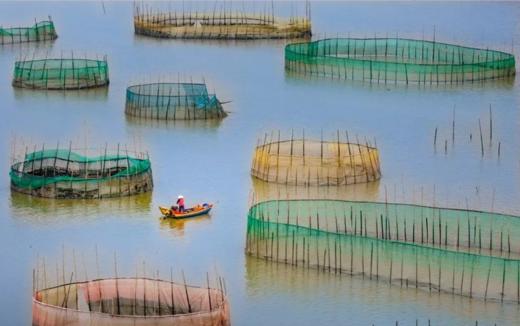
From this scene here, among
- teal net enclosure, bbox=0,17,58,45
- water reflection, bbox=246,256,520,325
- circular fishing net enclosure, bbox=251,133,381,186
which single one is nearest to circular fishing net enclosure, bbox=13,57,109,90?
teal net enclosure, bbox=0,17,58,45

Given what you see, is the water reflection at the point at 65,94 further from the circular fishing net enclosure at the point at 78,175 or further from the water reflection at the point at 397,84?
the circular fishing net enclosure at the point at 78,175

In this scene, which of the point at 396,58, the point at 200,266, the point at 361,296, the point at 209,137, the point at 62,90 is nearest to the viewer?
the point at 361,296

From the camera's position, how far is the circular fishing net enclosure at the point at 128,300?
16344 millimetres

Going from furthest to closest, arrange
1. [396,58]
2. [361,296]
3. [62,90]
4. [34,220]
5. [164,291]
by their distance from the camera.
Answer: [396,58]
[62,90]
[34,220]
[361,296]
[164,291]

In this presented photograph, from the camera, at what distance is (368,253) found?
1853cm

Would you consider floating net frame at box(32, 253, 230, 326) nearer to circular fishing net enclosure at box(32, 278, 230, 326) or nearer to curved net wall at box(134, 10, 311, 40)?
circular fishing net enclosure at box(32, 278, 230, 326)

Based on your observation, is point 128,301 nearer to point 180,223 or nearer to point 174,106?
point 180,223

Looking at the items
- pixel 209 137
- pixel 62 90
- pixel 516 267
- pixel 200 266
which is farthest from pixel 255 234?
pixel 62 90

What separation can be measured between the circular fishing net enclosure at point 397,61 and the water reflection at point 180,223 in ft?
38.9

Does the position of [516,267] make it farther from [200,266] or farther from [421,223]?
[200,266]

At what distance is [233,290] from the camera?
1856 cm

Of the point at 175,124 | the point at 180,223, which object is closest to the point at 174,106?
the point at 175,124

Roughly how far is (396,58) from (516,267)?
18.6m

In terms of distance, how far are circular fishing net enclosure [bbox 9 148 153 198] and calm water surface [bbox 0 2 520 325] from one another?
21cm
